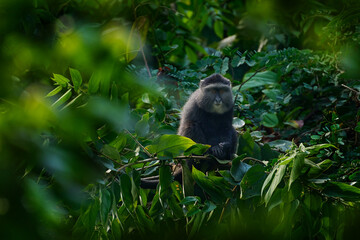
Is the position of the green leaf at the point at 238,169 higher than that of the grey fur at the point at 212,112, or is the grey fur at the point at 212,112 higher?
the green leaf at the point at 238,169

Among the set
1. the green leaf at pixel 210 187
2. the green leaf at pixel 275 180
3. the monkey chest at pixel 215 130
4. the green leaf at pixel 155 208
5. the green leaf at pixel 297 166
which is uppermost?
the green leaf at pixel 297 166

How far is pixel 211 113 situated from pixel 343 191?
257 centimetres

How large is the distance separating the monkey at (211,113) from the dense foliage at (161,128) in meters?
0.16

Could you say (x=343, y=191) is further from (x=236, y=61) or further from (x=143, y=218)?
(x=236, y=61)

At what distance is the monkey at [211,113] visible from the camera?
475 cm

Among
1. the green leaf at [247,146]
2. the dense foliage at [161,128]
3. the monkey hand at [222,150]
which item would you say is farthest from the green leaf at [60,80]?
the monkey hand at [222,150]

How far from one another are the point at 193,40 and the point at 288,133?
2.44 m

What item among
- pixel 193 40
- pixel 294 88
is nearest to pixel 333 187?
pixel 294 88

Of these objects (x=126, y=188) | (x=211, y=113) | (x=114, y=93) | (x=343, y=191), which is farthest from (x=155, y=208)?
(x=114, y=93)

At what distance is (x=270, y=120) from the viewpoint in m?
4.76

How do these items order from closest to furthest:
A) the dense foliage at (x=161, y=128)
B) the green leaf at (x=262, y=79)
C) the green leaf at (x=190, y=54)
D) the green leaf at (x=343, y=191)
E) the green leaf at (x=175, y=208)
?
the dense foliage at (x=161, y=128) → the green leaf at (x=343, y=191) → the green leaf at (x=175, y=208) → the green leaf at (x=262, y=79) → the green leaf at (x=190, y=54)

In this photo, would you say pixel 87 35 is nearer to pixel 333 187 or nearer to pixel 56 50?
pixel 56 50

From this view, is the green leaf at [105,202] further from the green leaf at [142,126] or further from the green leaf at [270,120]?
the green leaf at [270,120]

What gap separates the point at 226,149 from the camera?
4.58m
